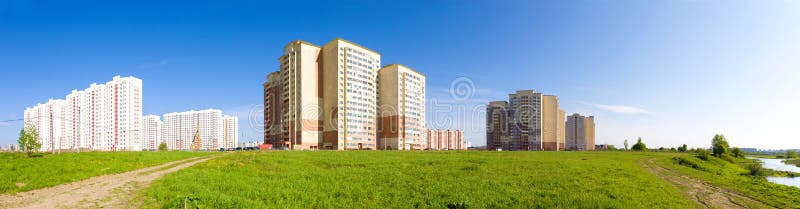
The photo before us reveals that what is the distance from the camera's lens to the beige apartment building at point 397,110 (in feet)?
385

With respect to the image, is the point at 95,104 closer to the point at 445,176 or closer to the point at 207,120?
the point at 207,120

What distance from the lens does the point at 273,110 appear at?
125m

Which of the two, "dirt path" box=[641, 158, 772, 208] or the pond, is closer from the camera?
"dirt path" box=[641, 158, 772, 208]

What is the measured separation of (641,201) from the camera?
17844 millimetres

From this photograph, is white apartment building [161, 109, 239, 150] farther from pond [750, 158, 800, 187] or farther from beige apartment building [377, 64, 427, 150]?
pond [750, 158, 800, 187]

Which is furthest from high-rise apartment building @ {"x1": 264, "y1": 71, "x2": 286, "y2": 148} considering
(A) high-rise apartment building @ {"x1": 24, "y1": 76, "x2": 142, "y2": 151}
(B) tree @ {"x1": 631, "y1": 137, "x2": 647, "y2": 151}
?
(B) tree @ {"x1": 631, "y1": 137, "x2": 647, "y2": 151}

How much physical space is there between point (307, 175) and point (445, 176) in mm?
9208

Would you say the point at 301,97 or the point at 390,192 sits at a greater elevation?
the point at 301,97

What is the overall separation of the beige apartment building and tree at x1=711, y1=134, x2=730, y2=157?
87209mm

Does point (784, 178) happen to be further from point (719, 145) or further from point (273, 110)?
point (273, 110)

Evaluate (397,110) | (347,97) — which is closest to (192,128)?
(347,97)

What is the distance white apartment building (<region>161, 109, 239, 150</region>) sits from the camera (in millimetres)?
173500

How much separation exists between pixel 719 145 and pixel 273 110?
5533 inches

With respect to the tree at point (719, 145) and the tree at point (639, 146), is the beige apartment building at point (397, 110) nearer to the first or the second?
the tree at point (719, 145)
